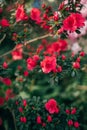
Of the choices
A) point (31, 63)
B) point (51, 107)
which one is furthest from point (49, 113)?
point (31, 63)

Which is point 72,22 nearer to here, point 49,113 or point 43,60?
point 43,60

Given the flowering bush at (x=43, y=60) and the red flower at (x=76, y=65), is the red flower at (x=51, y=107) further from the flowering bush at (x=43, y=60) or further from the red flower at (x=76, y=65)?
the red flower at (x=76, y=65)

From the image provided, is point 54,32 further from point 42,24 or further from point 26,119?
point 26,119

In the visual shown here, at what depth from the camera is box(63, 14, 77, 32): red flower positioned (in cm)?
250

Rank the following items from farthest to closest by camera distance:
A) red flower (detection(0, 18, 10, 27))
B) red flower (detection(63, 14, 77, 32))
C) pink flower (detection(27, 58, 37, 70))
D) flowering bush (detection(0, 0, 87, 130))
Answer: pink flower (detection(27, 58, 37, 70)) < red flower (detection(0, 18, 10, 27)) < flowering bush (detection(0, 0, 87, 130)) < red flower (detection(63, 14, 77, 32))

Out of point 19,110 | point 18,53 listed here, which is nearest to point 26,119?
point 19,110

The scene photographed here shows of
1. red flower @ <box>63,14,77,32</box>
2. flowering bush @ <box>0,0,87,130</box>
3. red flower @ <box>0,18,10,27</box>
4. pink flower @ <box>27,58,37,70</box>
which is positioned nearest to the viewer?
red flower @ <box>63,14,77,32</box>

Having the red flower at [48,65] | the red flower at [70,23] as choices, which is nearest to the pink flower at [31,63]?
the red flower at [48,65]

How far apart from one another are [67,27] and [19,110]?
84 centimetres

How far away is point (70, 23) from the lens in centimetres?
250

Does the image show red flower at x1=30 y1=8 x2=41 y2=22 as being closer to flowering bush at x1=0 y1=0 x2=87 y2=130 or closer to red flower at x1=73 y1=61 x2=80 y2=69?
flowering bush at x1=0 y1=0 x2=87 y2=130

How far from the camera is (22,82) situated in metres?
3.53

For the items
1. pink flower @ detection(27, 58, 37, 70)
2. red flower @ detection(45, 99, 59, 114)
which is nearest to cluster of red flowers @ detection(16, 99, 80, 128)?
red flower @ detection(45, 99, 59, 114)

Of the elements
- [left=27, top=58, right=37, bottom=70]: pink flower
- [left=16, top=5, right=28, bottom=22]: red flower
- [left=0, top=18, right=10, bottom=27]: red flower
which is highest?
[left=16, top=5, right=28, bottom=22]: red flower
